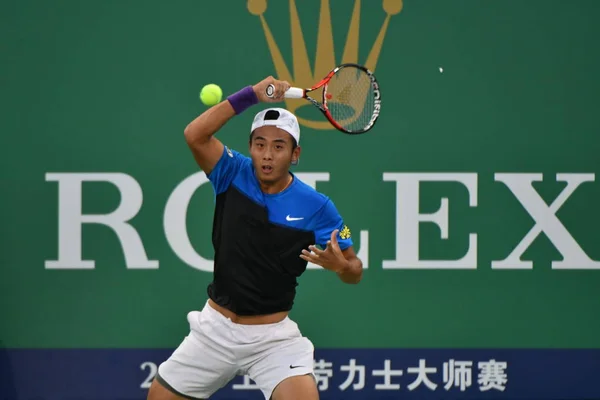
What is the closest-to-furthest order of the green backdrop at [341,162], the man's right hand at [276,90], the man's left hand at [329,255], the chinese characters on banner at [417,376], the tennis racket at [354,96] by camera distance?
the man's left hand at [329,255], the man's right hand at [276,90], the tennis racket at [354,96], the green backdrop at [341,162], the chinese characters on banner at [417,376]

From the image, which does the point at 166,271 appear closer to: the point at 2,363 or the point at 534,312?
the point at 2,363

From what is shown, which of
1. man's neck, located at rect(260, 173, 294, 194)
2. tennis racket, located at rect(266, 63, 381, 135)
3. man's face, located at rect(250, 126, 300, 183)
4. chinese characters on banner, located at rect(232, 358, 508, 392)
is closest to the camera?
man's face, located at rect(250, 126, 300, 183)

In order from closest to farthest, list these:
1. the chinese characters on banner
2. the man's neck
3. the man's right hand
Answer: the man's right hand
the man's neck
the chinese characters on banner

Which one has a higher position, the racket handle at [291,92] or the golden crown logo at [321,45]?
the golden crown logo at [321,45]

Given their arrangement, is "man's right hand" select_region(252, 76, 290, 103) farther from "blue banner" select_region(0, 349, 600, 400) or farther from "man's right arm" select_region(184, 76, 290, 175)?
"blue banner" select_region(0, 349, 600, 400)

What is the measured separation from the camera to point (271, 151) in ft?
13.9

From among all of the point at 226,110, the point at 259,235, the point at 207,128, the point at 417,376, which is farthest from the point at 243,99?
the point at 417,376

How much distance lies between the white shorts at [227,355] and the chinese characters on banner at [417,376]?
3.98ft

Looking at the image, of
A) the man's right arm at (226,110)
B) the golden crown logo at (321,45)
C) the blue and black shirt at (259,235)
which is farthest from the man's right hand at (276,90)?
the golden crown logo at (321,45)

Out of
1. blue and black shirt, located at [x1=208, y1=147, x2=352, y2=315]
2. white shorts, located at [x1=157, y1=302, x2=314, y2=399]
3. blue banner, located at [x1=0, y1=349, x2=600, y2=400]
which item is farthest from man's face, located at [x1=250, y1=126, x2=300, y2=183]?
blue banner, located at [x1=0, y1=349, x2=600, y2=400]

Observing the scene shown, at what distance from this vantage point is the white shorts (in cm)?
426

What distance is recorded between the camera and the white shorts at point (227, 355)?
14.0ft

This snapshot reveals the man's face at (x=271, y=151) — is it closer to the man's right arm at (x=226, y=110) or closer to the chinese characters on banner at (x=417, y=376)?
the man's right arm at (x=226, y=110)

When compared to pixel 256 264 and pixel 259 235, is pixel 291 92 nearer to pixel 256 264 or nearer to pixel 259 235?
pixel 259 235
